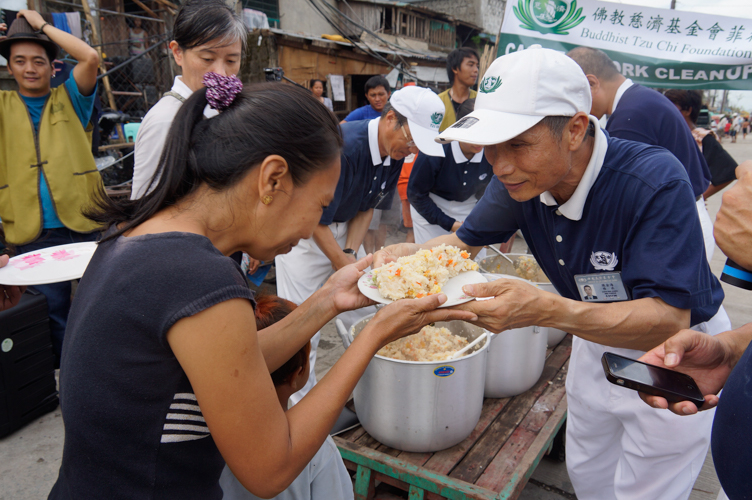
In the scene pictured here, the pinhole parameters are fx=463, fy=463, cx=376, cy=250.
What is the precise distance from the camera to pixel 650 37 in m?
6.35

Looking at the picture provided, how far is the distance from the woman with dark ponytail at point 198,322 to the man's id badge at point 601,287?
1.16 metres

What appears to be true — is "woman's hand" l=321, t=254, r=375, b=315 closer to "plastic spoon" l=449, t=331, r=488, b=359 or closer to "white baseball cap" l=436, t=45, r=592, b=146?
"plastic spoon" l=449, t=331, r=488, b=359

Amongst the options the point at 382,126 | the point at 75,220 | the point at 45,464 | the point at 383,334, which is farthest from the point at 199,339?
the point at 75,220

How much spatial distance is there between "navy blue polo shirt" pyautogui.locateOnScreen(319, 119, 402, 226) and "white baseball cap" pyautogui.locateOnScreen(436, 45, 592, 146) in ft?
5.36

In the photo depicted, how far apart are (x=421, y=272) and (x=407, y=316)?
57 centimetres

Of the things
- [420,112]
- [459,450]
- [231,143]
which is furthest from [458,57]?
[231,143]

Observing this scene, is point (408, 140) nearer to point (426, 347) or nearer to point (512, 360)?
point (426, 347)

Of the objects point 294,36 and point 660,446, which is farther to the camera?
point 294,36

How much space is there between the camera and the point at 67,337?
1.28m

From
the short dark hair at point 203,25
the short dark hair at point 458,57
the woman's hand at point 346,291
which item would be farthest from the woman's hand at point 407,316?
the short dark hair at point 458,57

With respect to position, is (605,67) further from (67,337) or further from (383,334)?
(67,337)

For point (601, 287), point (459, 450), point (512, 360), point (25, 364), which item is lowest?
point (25, 364)

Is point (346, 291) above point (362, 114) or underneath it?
underneath

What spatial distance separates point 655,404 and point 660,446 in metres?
0.87
